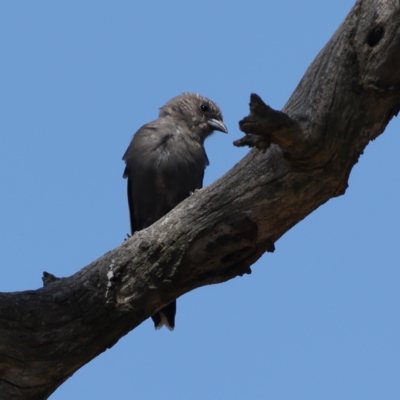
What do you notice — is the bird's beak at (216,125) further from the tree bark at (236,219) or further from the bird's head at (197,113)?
the tree bark at (236,219)

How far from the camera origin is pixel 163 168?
24.8ft

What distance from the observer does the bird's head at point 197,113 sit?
27.4ft

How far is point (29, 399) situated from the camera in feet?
17.3

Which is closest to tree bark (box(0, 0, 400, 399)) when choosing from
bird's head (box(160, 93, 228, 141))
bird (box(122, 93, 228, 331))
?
bird (box(122, 93, 228, 331))

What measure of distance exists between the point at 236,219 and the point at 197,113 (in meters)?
3.66

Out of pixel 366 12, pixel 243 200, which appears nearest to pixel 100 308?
pixel 243 200

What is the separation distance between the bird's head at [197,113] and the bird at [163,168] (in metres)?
0.03

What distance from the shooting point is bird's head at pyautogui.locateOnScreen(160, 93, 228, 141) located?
8.36 meters

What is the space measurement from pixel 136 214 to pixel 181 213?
9.37ft

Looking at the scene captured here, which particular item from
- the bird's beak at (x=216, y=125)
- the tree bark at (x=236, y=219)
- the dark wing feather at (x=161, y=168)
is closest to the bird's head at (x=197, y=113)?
the bird's beak at (x=216, y=125)

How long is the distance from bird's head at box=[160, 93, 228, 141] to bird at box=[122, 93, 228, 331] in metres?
0.03

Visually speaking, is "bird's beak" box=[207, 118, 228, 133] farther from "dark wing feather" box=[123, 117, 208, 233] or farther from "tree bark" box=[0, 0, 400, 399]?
"tree bark" box=[0, 0, 400, 399]

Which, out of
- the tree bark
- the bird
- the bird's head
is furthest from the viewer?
the bird's head

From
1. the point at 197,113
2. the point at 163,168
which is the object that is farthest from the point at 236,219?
the point at 197,113
